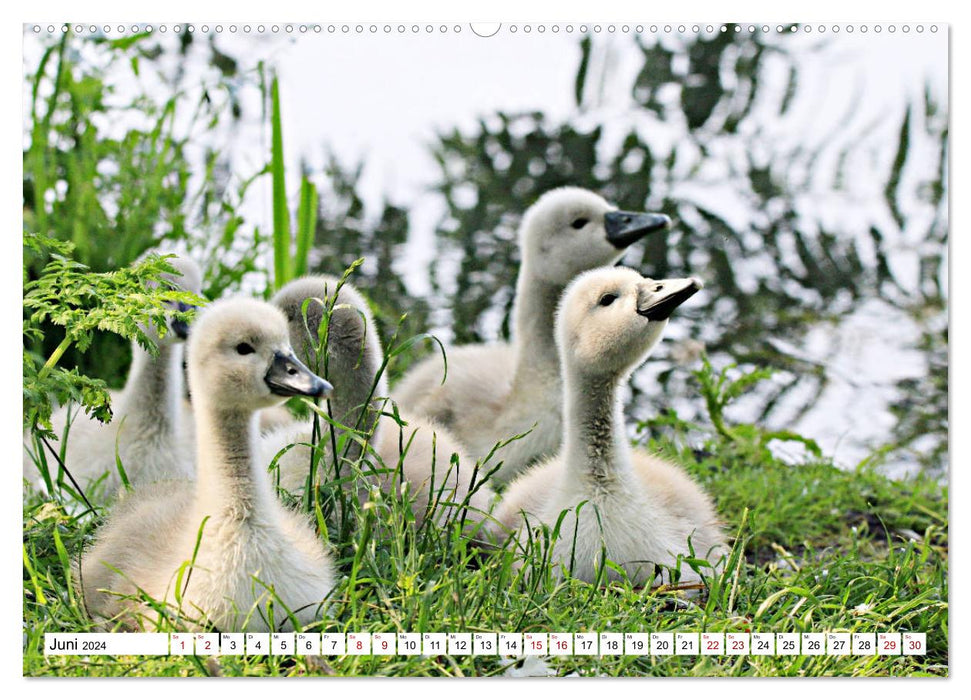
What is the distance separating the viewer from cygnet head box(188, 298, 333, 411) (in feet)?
8.93

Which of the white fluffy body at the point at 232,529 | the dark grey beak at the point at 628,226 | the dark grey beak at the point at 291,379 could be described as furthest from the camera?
the dark grey beak at the point at 628,226

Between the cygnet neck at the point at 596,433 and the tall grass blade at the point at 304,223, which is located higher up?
the tall grass blade at the point at 304,223

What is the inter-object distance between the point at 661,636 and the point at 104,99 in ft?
9.83

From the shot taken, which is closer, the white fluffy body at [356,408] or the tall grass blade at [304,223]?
the white fluffy body at [356,408]

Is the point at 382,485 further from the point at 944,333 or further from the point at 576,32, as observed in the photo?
the point at 944,333

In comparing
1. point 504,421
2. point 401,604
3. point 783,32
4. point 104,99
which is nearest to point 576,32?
point 783,32

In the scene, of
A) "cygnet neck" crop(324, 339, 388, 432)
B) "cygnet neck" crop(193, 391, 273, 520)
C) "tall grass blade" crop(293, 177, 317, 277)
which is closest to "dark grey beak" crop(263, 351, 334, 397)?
"cygnet neck" crop(193, 391, 273, 520)

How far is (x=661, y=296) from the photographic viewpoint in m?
3.22

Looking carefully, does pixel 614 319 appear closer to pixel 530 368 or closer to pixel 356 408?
pixel 356 408

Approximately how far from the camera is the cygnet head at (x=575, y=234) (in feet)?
13.9

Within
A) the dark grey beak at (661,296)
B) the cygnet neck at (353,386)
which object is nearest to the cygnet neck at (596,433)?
the dark grey beak at (661,296)

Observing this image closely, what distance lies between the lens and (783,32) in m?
3.50

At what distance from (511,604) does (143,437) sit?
4.99 ft

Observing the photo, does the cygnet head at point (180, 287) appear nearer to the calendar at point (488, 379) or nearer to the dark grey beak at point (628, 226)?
the calendar at point (488, 379)
